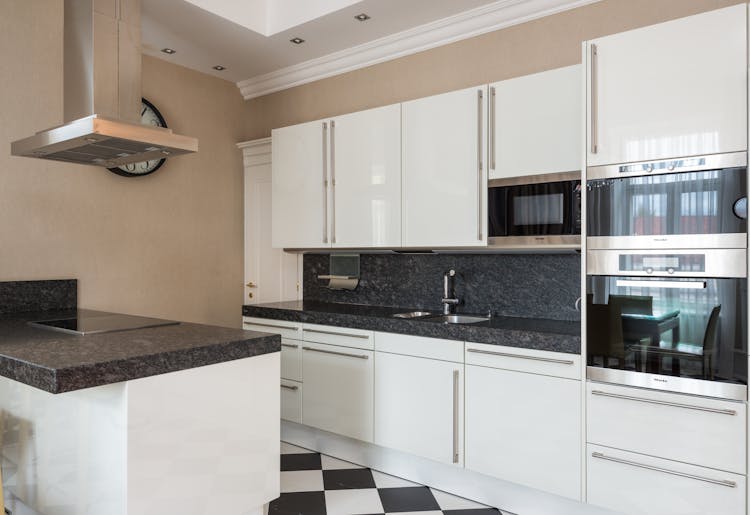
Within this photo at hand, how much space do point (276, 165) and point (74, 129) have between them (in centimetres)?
161

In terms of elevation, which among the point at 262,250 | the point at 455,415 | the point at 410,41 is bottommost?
the point at 455,415

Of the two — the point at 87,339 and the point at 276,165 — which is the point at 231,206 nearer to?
the point at 276,165

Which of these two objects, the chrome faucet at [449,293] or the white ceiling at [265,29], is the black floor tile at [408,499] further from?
the white ceiling at [265,29]

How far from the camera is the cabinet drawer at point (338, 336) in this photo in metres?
3.05

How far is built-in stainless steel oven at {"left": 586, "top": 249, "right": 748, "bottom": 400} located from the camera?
6.39ft

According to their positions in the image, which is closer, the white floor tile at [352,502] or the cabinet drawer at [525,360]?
the cabinet drawer at [525,360]

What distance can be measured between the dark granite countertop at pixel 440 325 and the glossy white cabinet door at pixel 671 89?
786 millimetres

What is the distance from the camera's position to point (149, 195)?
3787 millimetres

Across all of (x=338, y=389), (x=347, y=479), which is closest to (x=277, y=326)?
(x=338, y=389)

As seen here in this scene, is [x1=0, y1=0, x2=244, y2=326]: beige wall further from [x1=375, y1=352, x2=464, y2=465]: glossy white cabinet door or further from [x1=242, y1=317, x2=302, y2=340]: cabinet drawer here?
[x1=375, y1=352, x2=464, y2=465]: glossy white cabinet door

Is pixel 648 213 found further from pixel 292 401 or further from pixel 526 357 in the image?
pixel 292 401

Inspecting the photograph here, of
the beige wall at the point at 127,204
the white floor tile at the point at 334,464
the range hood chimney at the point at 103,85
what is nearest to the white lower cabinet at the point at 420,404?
the white floor tile at the point at 334,464

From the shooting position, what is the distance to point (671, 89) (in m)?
2.07

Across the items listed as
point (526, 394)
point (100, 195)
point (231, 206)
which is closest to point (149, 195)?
point (100, 195)
